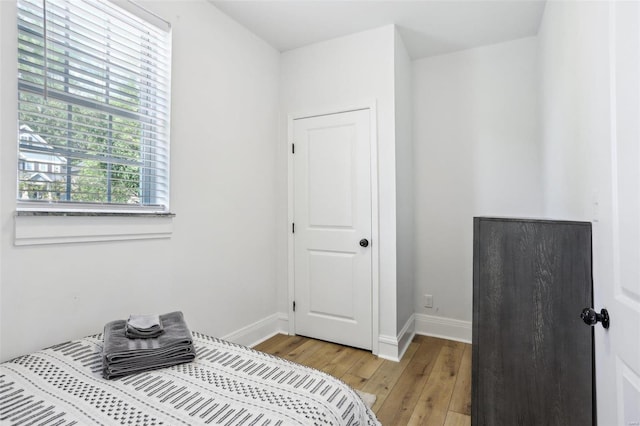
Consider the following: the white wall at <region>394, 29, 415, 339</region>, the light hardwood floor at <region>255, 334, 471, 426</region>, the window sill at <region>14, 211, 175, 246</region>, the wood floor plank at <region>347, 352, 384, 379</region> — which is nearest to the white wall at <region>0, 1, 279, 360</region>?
the window sill at <region>14, 211, 175, 246</region>

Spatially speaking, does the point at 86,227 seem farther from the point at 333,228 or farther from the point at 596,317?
the point at 596,317

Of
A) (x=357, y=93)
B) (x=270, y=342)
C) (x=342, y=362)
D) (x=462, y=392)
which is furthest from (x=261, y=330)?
(x=357, y=93)

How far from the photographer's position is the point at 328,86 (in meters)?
3.00

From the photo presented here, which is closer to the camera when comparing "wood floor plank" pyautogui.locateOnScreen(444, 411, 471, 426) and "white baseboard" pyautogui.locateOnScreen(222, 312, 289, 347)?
"wood floor plank" pyautogui.locateOnScreen(444, 411, 471, 426)

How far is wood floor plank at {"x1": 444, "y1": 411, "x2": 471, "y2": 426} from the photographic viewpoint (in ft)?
6.09

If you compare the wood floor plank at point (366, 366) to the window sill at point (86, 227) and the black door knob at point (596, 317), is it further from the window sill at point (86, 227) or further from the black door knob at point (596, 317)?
the window sill at point (86, 227)

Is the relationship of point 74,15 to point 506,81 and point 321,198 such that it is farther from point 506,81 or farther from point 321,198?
point 506,81

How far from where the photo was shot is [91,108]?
5.82 feet

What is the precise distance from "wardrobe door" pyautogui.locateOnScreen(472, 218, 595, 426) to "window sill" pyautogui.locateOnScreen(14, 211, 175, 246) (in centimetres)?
190

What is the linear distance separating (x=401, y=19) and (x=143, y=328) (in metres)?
2.82

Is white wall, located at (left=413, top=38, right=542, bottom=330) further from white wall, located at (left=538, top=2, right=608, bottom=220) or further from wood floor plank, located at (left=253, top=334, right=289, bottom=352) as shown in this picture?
wood floor plank, located at (left=253, top=334, right=289, bottom=352)

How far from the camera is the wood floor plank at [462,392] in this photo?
6.58 ft

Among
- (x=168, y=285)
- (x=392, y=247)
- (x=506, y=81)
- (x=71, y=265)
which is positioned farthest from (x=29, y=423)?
(x=506, y=81)

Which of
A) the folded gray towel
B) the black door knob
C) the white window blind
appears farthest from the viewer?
the white window blind
